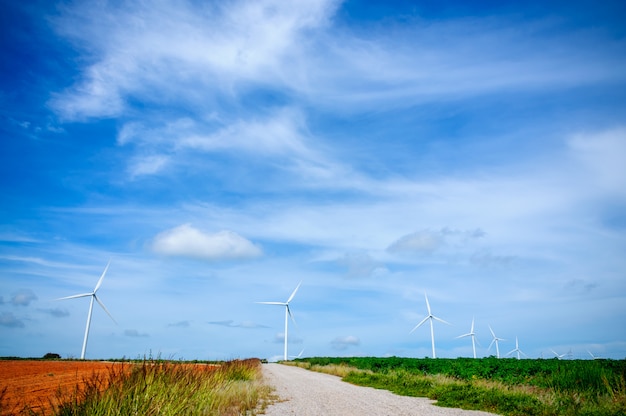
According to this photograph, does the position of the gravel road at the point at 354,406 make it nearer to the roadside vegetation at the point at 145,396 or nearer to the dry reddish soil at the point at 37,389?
the roadside vegetation at the point at 145,396

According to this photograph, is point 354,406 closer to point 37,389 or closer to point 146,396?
point 146,396

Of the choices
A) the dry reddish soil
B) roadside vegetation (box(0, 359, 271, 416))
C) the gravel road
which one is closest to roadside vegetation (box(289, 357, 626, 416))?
the gravel road

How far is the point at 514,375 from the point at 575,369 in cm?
744

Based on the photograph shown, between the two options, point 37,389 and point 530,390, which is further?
point 37,389

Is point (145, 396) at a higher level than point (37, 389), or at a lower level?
higher

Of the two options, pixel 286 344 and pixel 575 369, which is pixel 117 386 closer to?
pixel 575 369

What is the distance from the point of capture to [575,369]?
24250 mm

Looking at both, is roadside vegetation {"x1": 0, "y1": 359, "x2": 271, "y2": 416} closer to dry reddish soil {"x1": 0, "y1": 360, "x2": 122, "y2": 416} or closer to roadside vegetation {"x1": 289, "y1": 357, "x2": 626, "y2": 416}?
dry reddish soil {"x1": 0, "y1": 360, "x2": 122, "y2": 416}

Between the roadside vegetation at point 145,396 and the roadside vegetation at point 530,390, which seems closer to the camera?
the roadside vegetation at point 145,396

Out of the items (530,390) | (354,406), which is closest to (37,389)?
(354,406)

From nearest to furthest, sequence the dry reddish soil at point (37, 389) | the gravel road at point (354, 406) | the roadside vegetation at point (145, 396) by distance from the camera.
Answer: the roadside vegetation at point (145, 396) → the dry reddish soil at point (37, 389) → the gravel road at point (354, 406)

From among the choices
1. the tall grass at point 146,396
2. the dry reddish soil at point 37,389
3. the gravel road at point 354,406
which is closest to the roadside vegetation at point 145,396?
the tall grass at point 146,396

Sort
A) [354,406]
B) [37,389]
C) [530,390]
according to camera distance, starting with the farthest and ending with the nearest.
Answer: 1. [37,389]
2. [530,390]
3. [354,406]

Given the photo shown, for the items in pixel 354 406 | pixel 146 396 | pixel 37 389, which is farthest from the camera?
pixel 37 389
